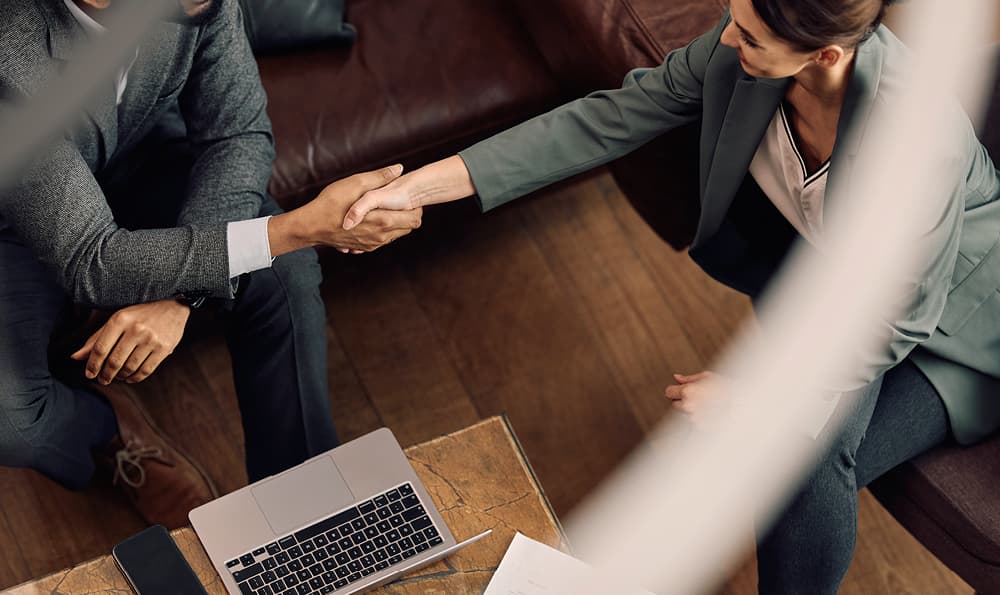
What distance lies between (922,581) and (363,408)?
104 cm

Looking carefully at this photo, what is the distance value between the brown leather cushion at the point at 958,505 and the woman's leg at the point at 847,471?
3 centimetres

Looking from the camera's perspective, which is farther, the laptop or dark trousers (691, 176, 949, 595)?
dark trousers (691, 176, 949, 595)

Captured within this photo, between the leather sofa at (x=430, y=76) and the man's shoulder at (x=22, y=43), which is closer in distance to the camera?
the man's shoulder at (x=22, y=43)

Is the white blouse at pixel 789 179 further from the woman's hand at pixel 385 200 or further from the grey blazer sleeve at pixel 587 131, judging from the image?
the woman's hand at pixel 385 200

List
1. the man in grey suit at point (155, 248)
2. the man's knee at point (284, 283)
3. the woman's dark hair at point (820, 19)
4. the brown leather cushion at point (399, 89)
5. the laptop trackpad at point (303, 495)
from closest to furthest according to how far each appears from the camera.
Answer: the woman's dark hair at point (820, 19)
the laptop trackpad at point (303, 495)
the man in grey suit at point (155, 248)
the man's knee at point (284, 283)
the brown leather cushion at point (399, 89)

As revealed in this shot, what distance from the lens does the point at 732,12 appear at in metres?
1.25

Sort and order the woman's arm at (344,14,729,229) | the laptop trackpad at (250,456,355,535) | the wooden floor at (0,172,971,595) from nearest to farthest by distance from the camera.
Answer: the laptop trackpad at (250,456,355,535), the woman's arm at (344,14,729,229), the wooden floor at (0,172,971,595)

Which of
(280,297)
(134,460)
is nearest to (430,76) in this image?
(280,297)

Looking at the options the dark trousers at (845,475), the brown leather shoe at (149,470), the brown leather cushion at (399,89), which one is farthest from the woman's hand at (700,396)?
the brown leather shoe at (149,470)

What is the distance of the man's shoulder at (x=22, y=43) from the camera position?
1288 millimetres

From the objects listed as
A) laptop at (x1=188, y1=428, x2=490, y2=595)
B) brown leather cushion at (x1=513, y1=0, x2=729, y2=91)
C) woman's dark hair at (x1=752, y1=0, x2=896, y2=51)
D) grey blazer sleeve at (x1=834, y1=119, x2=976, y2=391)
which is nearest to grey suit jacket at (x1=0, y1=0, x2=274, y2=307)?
laptop at (x1=188, y1=428, x2=490, y2=595)

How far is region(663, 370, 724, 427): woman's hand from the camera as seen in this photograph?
4.83 feet

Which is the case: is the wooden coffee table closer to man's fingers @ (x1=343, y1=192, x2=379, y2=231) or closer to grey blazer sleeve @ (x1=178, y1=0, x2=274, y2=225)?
man's fingers @ (x1=343, y1=192, x2=379, y2=231)

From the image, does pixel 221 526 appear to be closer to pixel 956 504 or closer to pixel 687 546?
pixel 687 546
